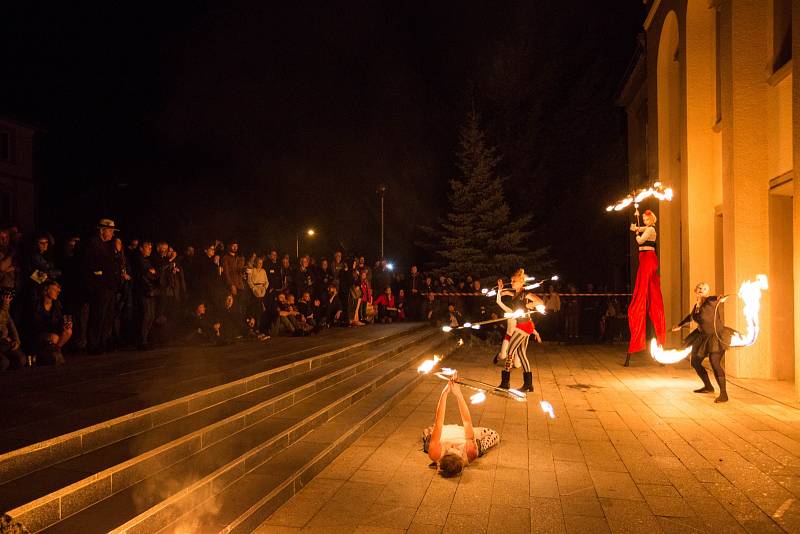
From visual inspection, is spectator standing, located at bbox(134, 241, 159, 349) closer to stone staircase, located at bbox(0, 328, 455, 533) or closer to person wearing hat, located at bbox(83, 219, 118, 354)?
person wearing hat, located at bbox(83, 219, 118, 354)

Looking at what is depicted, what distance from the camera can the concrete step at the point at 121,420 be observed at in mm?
4168

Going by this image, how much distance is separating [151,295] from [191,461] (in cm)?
609

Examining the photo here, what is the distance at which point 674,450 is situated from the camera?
22.0ft

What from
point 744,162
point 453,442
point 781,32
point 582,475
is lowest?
point 582,475

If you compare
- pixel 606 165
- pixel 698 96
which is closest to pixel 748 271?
pixel 698 96

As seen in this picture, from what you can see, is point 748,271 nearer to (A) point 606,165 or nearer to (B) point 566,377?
(B) point 566,377

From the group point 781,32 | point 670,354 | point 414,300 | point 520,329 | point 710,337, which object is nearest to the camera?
point 710,337

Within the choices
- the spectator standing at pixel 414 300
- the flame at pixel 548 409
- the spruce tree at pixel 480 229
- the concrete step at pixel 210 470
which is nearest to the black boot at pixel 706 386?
the flame at pixel 548 409

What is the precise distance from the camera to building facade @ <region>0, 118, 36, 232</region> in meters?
32.5

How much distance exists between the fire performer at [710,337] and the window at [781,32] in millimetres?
4980

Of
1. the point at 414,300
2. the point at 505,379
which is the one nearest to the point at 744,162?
the point at 505,379

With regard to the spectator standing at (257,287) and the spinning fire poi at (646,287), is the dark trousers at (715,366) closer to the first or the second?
the spinning fire poi at (646,287)

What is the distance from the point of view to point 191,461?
16.6 ft

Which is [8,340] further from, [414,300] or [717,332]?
[414,300]
